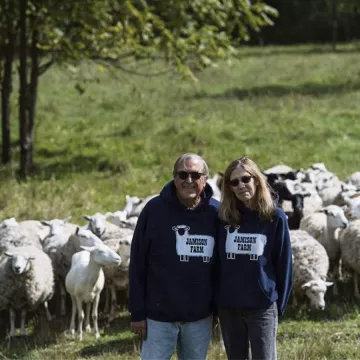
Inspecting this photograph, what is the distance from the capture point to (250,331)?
5078 mm

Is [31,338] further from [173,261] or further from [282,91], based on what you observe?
[282,91]

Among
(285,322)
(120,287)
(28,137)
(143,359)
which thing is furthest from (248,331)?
(28,137)

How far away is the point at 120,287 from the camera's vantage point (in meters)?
9.30

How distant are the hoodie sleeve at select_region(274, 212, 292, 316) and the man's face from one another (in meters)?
0.59

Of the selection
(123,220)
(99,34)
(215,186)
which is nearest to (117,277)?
(123,220)

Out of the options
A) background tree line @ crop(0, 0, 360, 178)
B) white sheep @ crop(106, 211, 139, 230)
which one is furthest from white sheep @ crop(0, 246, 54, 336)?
background tree line @ crop(0, 0, 360, 178)

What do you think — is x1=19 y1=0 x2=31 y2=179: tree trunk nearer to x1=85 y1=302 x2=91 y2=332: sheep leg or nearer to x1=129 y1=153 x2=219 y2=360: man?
x1=85 y1=302 x2=91 y2=332: sheep leg

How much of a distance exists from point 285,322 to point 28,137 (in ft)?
29.3

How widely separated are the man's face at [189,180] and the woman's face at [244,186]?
24 centimetres

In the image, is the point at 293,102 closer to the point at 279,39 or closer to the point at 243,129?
the point at 243,129

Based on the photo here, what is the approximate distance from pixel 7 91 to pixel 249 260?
41.1ft

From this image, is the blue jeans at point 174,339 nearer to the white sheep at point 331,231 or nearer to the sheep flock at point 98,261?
the sheep flock at point 98,261

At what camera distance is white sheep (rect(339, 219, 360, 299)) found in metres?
9.41

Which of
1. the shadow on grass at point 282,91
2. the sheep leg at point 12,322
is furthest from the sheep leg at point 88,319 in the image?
the shadow on grass at point 282,91
